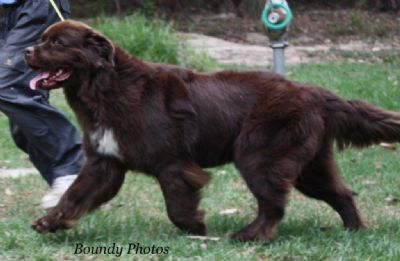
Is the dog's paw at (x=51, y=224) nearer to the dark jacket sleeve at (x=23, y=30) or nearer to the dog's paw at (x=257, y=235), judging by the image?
the dog's paw at (x=257, y=235)

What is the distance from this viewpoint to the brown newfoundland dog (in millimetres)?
4770

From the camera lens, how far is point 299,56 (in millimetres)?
16297

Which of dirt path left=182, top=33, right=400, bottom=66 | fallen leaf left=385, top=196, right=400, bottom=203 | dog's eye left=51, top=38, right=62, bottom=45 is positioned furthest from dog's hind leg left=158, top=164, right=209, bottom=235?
dirt path left=182, top=33, right=400, bottom=66

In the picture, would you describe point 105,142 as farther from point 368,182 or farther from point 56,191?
point 368,182

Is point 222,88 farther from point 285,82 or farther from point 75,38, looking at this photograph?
point 75,38

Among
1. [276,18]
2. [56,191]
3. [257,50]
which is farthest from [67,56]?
[257,50]

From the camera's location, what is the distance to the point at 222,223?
18.0 feet

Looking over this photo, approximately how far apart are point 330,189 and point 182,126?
3.83 feet

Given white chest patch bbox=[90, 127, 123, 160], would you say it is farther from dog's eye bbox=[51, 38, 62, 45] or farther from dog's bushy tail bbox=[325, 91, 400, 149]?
dog's bushy tail bbox=[325, 91, 400, 149]

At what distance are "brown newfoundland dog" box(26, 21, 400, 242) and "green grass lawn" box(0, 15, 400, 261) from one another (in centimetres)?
20

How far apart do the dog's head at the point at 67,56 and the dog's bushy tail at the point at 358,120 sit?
4.75 feet

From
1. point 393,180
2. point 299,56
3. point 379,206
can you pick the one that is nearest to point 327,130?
point 379,206

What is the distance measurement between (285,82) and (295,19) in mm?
16373

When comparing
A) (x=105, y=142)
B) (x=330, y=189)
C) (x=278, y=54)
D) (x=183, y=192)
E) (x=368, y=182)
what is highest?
(x=278, y=54)
